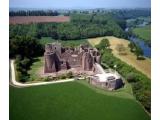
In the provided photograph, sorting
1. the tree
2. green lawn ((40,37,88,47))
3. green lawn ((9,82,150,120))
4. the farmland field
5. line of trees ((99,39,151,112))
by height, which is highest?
the farmland field

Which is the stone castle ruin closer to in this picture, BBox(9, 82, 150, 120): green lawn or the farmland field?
BBox(9, 82, 150, 120): green lawn

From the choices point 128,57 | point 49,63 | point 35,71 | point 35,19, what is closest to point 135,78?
point 128,57

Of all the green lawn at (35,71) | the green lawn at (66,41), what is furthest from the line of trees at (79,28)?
the green lawn at (35,71)

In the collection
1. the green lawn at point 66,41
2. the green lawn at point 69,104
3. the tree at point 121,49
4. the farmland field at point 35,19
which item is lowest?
the green lawn at point 69,104

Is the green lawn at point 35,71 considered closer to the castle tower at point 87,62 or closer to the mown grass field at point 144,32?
the castle tower at point 87,62
